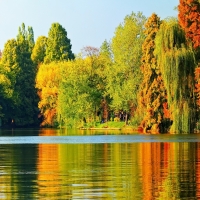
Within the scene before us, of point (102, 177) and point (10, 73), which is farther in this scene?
point (10, 73)

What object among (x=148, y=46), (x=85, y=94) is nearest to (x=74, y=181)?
(x=148, y=46)

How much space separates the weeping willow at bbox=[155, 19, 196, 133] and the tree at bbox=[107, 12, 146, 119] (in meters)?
23.4

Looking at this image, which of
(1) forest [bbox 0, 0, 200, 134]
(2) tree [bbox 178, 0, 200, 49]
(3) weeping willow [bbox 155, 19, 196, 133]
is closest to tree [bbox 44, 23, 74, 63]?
(1) forest [bbox 0, 0, 200, 134]

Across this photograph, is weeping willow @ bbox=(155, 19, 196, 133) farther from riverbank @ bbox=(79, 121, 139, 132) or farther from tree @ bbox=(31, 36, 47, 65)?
tree @ bbox=(31, 36, 47, 65)

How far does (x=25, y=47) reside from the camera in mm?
131625

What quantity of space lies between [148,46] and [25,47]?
57.3m

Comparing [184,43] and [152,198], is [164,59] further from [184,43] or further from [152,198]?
[152,198]

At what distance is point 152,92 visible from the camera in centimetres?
7606

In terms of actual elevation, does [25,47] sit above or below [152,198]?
above

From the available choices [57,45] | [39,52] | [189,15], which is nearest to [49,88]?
[57,45]

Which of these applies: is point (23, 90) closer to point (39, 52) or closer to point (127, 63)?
point (39, 52)

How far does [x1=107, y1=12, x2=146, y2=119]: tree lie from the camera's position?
8856 centimetres

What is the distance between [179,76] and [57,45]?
67.2 meters

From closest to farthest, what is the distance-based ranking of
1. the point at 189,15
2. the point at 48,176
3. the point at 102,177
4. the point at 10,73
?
the point at 102,177
the point at 48,176
the point at 189,15
the point at 10,73
